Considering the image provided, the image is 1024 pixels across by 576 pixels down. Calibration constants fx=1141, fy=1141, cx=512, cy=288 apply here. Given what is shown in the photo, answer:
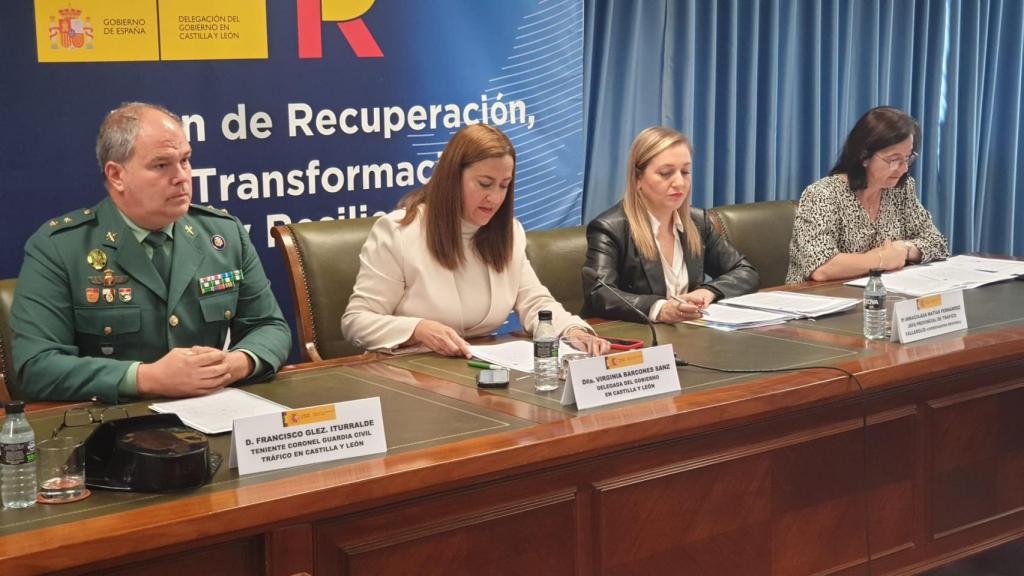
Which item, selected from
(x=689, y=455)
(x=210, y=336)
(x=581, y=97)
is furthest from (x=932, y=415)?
(x=581, y=97)

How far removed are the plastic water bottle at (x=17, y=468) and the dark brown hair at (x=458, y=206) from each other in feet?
4.52

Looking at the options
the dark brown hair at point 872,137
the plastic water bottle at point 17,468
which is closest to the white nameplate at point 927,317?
the dark brown hair at point 872,137

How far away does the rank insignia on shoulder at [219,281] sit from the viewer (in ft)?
8.19

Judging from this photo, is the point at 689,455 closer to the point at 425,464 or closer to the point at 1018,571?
A: the point at 425,464

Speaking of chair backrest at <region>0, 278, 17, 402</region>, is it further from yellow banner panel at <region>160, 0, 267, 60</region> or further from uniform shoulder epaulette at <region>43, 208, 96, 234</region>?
yellow banner panel at <region>160, 0, 267, 60</region>

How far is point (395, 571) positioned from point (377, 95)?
2.14 m

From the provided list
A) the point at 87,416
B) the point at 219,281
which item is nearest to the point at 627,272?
the point at 219,281

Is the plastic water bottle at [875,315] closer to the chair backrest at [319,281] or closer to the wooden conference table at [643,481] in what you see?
the wooden conference table at [643,481]

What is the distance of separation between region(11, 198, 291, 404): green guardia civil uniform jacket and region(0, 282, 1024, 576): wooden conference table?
0.39ft

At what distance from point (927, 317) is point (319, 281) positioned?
1543mm

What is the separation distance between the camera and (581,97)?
A: 412 cm

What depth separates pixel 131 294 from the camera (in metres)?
2.39

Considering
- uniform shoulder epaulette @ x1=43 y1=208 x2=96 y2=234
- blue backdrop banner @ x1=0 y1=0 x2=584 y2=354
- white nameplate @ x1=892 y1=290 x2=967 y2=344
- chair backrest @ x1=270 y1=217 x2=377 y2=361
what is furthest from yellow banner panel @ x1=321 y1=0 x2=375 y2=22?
white nameplate @ x1=892 y1=290 x2=967 y2=344

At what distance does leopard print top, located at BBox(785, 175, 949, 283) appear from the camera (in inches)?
150
